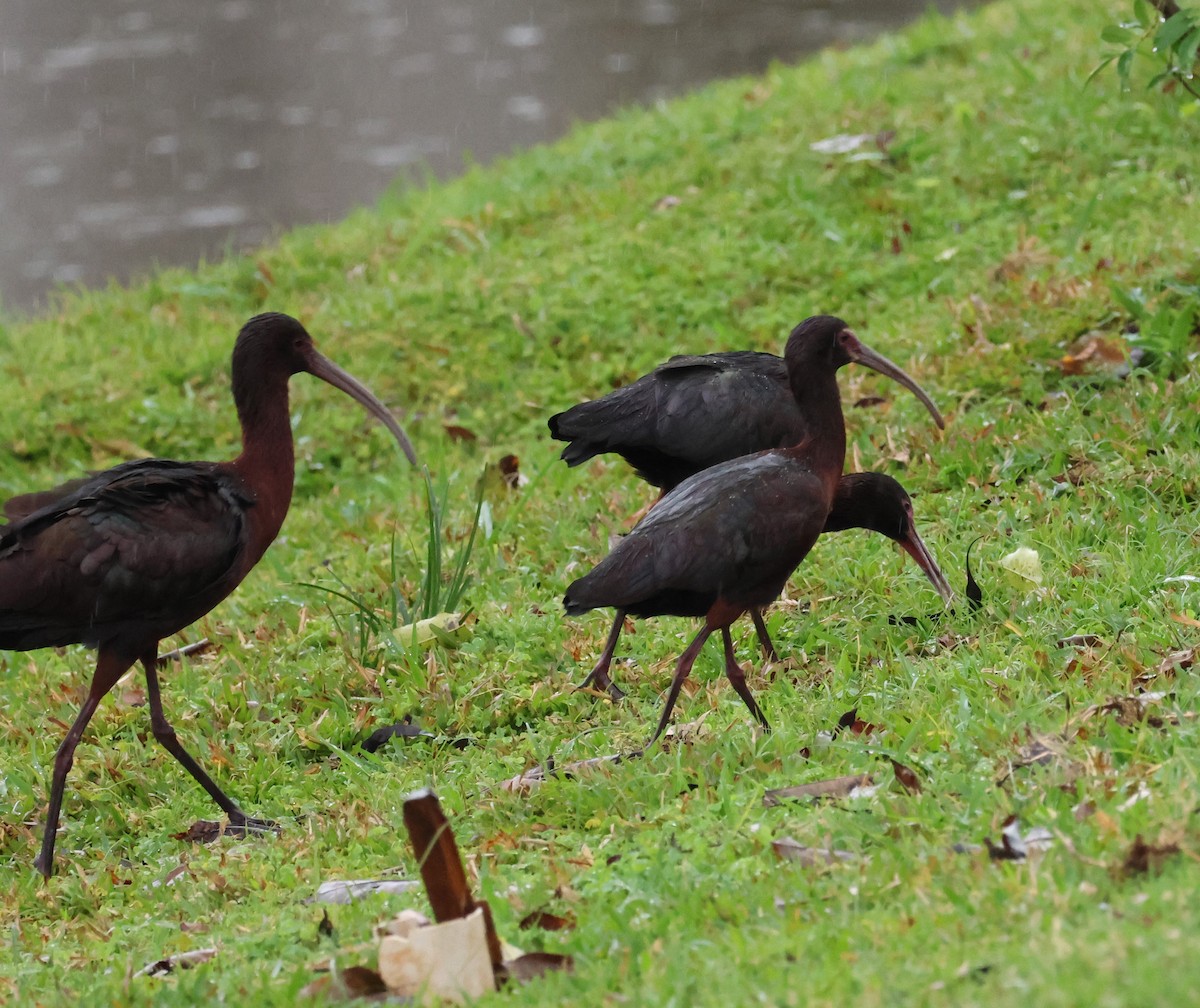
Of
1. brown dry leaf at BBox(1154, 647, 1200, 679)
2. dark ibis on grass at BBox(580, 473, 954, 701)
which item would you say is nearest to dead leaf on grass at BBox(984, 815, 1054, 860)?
brown dry leaf at BBox(1154, 647, 1200, 679)

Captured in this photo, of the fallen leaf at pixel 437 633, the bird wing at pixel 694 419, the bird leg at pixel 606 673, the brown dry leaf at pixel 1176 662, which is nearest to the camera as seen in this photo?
the brown dry leaf at pixel 1176 662

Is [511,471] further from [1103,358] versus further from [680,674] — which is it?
[680,674]

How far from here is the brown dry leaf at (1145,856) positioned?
3223 mm

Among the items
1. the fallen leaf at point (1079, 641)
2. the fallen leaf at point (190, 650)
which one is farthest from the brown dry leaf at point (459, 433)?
the fallen leaf at point (1079, 641)

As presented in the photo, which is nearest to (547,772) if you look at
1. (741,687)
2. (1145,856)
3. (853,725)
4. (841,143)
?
(741,687)

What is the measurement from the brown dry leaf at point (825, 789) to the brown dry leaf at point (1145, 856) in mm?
851

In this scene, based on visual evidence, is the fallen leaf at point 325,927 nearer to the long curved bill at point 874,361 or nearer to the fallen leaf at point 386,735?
the fallen leaf at point 386,735

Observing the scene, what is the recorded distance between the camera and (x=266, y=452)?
5379 millimetres

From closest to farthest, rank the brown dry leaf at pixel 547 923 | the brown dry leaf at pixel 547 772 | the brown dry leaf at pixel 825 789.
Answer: the brown dry leaf at pixel 547 923
the brown dry leaf at pixel 825 789
the brown dry leaf at pixel 547 772

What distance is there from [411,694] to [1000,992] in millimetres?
3047

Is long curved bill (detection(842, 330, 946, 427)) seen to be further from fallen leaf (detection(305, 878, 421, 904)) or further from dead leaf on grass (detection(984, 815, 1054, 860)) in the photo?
fallen leaf (detection(305, 878, 421, 904))

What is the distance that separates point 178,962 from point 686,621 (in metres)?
2.57

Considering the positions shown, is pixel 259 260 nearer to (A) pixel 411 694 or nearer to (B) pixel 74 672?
(B) pixel 74 672

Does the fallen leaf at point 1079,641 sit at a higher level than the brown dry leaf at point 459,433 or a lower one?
higher
